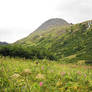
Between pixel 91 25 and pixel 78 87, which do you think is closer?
pixel 78 87

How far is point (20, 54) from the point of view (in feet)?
101

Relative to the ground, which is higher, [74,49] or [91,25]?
[91,25]

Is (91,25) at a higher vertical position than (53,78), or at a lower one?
higher

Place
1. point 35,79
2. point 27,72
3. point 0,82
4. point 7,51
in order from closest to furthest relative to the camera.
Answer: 1. point 0,82
2. point 35,79
3. point 27,72
4. point 7,51

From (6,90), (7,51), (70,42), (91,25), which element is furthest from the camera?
(91,25)

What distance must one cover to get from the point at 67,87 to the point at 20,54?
2737cm

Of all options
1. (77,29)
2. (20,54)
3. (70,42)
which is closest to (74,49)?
(70,42)

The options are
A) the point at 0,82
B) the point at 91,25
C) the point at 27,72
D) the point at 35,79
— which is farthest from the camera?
the point at 91,25

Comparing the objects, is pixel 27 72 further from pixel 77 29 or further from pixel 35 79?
pixel 77 29

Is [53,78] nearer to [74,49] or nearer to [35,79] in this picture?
[35,79]

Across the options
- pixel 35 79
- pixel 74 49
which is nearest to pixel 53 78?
pixel 35 79

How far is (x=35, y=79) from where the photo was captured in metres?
4.51

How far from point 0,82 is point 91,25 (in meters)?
169

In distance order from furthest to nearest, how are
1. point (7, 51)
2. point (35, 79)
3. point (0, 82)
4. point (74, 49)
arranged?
point (74, 49) → point (7, 51) → point (35, 79) → point (0, 82)
